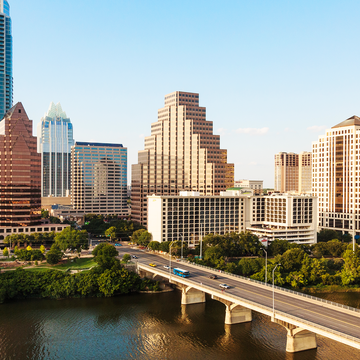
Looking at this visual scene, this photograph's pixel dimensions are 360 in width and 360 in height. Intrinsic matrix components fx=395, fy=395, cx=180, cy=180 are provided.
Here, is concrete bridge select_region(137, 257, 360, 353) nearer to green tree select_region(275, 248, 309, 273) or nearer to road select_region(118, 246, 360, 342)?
road select_region(118, 246, 360, 342)

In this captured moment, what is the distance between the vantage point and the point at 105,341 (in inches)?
3110

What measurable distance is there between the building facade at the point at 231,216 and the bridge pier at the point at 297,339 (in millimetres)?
88120

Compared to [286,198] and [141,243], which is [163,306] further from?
[286,198]

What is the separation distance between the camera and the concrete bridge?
65188 millimetres

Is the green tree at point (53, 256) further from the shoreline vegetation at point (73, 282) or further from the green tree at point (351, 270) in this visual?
the green tree at point (351, 270)

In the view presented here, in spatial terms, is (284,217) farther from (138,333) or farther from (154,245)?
(138,333)

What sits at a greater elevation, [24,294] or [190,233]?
[190,233]

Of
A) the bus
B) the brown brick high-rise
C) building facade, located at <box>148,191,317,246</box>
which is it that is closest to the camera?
the bus

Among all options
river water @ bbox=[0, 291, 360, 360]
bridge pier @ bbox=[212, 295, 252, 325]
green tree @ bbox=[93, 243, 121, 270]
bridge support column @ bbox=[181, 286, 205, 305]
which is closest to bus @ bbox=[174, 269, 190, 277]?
bridge support column @ bbox=[181, 286, 205, 305]

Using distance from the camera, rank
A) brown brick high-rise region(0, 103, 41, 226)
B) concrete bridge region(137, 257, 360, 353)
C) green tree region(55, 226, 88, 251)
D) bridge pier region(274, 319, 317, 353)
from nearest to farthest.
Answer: concrete bridge region(137, 257, 360, 353) < bridge pier region(274, 319, 317, 353) < green tree region(55, 226, 88, 251) < brown brick high-rise region(0, 103, 41, 226)

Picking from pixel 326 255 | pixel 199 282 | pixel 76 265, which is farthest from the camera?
pixel 326 255

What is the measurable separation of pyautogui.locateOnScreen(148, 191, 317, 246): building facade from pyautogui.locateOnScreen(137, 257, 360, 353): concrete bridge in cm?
5480

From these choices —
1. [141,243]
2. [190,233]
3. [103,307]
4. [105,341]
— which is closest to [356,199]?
[190,233]

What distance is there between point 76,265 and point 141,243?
36413mm
